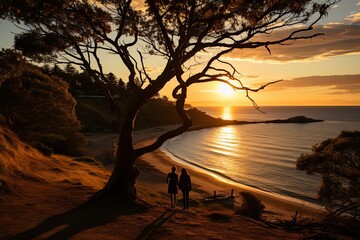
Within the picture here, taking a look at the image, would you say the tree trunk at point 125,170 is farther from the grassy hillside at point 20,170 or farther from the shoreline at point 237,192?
the shoreline at point 237,192

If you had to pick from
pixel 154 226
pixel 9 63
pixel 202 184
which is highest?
pixel 9 63

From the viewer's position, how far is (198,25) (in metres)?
14.3

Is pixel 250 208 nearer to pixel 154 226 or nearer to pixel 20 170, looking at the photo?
pixel 154 226

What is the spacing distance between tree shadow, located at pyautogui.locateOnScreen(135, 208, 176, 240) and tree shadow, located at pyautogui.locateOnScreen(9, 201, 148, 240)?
0.96m

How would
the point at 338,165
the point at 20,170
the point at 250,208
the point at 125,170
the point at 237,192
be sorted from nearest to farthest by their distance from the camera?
the point at 125,170, the point at 20,170, the point at 338,165, the point at 250,208, the point at 237,192

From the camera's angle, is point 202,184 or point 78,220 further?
point 202,184

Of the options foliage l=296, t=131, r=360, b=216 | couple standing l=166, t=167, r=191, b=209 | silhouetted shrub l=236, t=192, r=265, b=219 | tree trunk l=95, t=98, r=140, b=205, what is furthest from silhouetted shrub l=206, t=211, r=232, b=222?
foliage l=296, t=131, r=360, b=216

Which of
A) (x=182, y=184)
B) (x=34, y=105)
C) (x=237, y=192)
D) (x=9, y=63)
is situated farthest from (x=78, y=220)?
(x=237, y=192)

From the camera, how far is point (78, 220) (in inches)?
408

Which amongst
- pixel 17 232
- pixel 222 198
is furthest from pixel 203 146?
pixel 17 232

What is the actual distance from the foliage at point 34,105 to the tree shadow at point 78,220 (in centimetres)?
1577

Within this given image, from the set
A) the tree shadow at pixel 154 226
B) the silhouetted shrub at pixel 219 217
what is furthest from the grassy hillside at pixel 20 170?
the silhouetted shrub at pixel 219 217

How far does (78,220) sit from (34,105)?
17.5 meters

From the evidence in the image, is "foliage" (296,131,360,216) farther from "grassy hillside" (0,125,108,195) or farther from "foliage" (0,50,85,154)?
"foliage" (0,50,85,154)
